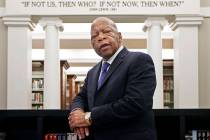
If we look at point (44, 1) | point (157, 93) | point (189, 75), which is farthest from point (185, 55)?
point (44, 1)

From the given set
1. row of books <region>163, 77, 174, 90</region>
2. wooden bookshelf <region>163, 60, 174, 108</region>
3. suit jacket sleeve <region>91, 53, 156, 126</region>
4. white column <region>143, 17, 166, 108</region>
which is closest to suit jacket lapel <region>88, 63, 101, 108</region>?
suit jacket sleeve <region>91, 53, 156, 126</region>

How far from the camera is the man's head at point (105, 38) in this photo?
189 centimetres

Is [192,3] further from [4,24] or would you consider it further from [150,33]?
[4,24]

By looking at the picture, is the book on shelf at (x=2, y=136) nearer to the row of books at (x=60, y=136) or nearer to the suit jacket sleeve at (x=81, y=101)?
the row of books at (x=60, y=136)

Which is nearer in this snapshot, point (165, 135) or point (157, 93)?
point (165, 135)

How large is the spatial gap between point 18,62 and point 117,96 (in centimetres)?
548

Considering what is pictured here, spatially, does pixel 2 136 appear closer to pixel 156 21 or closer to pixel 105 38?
pixel 105 38

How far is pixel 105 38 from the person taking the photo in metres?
1.88

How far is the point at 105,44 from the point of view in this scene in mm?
1887

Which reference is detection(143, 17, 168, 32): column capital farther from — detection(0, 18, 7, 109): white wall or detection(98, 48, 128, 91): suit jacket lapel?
detection(98, 48, 128, 91): suit jacket lapel

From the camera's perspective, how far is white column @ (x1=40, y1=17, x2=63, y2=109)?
7.06 m

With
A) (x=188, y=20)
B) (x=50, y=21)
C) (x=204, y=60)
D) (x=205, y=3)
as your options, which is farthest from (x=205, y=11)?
(x=50, y=21)

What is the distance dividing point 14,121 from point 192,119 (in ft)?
5.10

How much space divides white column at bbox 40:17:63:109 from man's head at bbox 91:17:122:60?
5211mm
